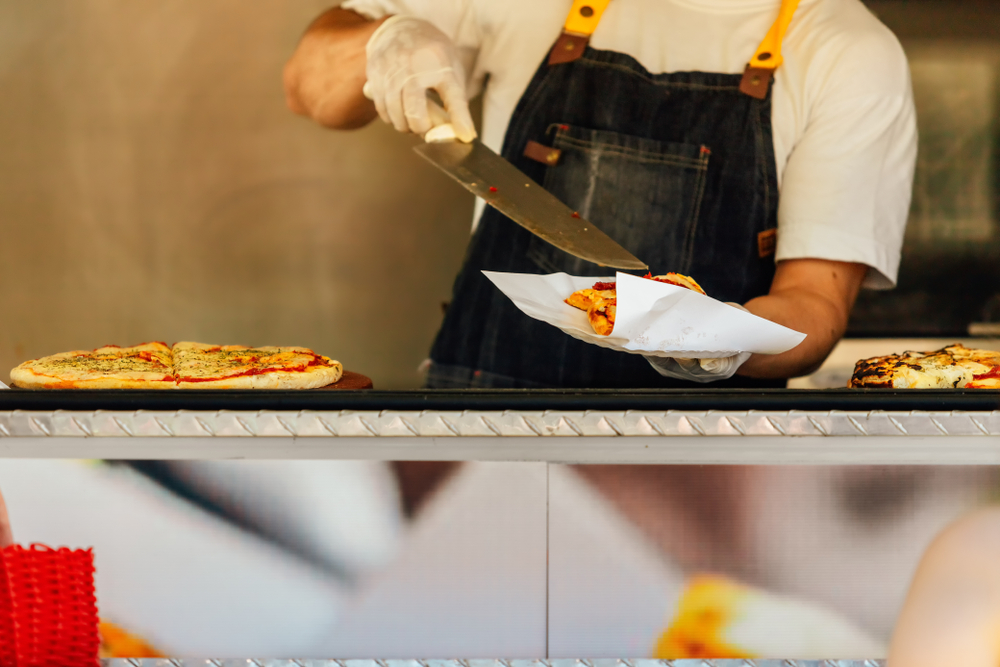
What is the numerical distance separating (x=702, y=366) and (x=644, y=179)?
919 millimetres

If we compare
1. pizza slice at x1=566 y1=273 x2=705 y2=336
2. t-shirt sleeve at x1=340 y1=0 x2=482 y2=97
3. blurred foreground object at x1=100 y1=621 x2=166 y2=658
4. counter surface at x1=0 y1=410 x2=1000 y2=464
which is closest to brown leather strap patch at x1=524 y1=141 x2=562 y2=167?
t-shirt sleeve at x1=340 y1=0 x2=482 y2=97

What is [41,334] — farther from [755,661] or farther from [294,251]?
[755,661]

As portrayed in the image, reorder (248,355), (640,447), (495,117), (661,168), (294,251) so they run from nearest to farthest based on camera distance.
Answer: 1. (640,447)
2. (248,355)
3. (661,168)
4. (495,117)
5. (294,251)

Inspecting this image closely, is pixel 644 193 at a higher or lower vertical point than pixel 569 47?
lower

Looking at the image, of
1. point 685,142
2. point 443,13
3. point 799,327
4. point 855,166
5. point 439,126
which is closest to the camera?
point 439,126

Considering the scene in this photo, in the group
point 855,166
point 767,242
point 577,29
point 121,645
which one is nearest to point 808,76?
point 855,166

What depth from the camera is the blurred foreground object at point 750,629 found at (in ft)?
3.05

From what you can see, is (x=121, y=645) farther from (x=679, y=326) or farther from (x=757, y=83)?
(x=757, y=83)

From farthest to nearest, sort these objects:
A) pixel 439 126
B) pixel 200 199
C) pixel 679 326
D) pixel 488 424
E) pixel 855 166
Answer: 1. pixel 200 199
2. pixel 855 166
3. pixel 439 126
4. pixel 679 326
5. pixel 488 424

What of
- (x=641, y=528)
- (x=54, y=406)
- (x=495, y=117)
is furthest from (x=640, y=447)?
(x=495, y=117)

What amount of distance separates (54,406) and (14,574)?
21cm

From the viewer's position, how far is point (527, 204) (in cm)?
135

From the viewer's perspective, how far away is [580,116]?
2.01 metres

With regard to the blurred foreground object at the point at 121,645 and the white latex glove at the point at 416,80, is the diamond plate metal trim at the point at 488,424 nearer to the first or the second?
the blurred foreground object at the point at 121,645
